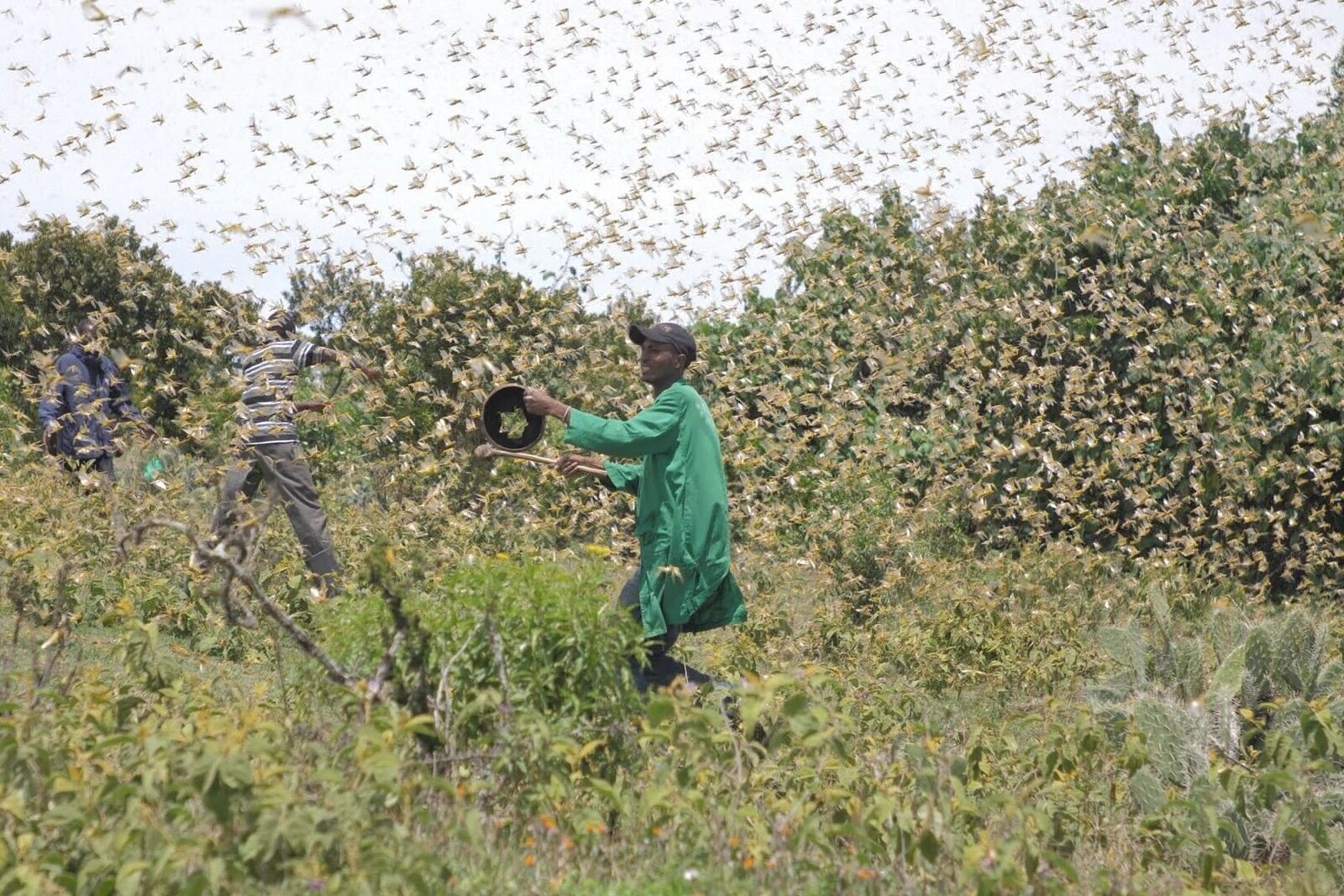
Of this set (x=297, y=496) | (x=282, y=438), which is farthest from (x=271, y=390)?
(x=297, y=496)

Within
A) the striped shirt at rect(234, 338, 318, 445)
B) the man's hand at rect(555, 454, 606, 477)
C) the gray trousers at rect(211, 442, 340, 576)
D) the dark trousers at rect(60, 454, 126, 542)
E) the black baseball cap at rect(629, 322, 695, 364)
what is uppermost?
the black baseball cap at rect(629, 322, 695, 364)

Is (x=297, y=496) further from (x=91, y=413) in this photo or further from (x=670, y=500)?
(x=670, y=500)

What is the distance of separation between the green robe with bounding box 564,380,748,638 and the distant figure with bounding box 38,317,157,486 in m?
4.36

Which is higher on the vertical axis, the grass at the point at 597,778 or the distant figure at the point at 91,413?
the grass at the point at 597,778

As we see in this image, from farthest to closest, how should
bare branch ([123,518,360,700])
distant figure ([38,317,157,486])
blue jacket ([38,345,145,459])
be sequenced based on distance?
1. blue jacket ([38,345,145,459])
2. distant figure ([38,317,157,486])
3. bare branch ([123,518,360,700])

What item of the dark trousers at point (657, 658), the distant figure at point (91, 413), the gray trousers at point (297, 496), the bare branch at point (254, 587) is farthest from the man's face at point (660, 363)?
the distant figure at point (91, 413)

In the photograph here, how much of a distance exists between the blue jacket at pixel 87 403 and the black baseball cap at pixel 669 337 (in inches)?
176

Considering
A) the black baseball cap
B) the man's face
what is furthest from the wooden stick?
the black baseball cap

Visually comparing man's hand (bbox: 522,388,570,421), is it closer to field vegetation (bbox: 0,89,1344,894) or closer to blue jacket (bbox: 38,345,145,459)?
field vegetation (bbox: 0,89,1344,894)

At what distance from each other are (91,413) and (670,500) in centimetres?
465

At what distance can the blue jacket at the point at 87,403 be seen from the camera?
28.4 feet

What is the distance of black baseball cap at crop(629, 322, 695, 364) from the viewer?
5156 mm

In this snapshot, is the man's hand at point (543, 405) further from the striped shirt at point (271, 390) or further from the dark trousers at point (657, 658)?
the striped shirt at point (271, 390)

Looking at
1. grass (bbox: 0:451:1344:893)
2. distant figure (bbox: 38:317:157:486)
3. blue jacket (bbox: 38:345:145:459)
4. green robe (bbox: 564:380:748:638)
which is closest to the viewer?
grass (bbox: 0:451:1344:893)
